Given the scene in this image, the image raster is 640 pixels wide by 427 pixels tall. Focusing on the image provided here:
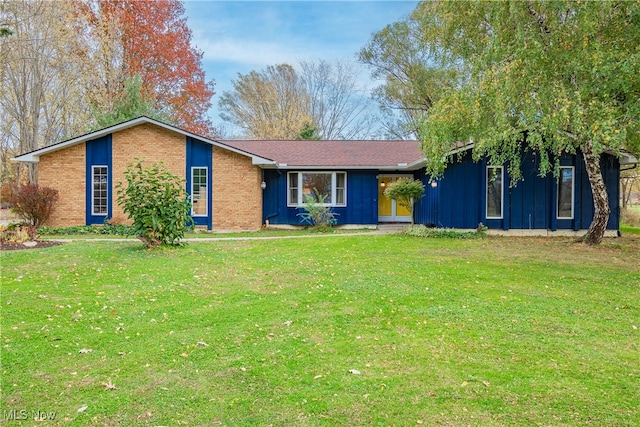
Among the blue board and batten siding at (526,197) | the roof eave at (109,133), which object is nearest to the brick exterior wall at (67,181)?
the roof eave at (109,133)

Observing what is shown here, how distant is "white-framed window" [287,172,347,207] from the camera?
15508 millimetres

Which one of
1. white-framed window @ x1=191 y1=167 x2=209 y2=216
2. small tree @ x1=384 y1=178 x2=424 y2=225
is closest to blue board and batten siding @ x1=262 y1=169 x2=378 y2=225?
small tree @ x1=384 y1=178 x2=424 y2=225

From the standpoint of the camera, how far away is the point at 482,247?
10.3 m

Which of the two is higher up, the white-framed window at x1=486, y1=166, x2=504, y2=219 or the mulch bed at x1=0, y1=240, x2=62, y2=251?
the white-framed window at x1=486, y1=166, x2=504, y2=219

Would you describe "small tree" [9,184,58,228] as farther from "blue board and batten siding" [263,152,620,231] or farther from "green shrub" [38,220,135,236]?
"blue board and batten siding" [263,152,620,231]

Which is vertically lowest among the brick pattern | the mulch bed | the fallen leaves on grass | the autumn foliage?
the fallen leaves on grass

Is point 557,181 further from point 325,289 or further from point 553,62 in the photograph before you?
point 325,289

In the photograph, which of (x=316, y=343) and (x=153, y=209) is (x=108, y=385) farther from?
(x=153, y=209)

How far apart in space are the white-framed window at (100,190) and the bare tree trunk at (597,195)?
14.9 meters

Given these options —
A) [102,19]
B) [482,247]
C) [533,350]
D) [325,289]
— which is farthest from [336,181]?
[102,19]

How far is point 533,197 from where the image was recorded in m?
13.0

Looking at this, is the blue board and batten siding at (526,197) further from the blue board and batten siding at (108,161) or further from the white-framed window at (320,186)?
the blue board and batten siding at (108,161)

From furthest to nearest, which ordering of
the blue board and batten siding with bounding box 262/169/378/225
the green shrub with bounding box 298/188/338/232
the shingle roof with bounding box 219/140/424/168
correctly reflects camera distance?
the blue board and batten siding with bounding box 262/169/378/225 → the shingle roof with bounding box 219/140/424/168 → the green shrub with bounding box 298/188/338/232

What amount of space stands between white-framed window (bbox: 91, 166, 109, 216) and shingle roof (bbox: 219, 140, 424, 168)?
170 inches
